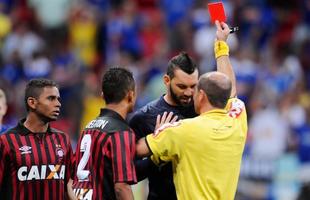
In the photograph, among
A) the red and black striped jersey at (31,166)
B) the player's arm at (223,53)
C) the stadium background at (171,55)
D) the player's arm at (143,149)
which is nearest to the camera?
the player's arm at (143,149)

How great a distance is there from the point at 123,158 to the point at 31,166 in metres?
0.85

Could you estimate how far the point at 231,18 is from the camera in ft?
56.6

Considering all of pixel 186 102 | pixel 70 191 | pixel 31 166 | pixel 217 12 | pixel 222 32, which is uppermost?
pixel 217 12

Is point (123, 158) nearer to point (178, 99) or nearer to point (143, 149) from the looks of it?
point (143, 149)

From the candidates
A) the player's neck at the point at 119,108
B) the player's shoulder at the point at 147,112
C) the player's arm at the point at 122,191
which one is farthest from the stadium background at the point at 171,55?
the player's arm at the point at 122,191

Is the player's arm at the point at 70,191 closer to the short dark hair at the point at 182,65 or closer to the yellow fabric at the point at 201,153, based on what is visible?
the yellow fabric at the point at 201,153

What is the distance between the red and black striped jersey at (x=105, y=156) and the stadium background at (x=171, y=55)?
19.0ft

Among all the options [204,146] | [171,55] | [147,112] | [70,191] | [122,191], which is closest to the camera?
[122,191]

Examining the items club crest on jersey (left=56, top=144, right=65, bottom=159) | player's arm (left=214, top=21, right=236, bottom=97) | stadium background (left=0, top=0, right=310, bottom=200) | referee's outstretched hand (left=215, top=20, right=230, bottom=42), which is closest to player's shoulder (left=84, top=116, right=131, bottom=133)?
club crest on jersey (left=56, top=144, right=65, bottom=159)

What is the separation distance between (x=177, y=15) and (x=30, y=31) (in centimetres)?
281

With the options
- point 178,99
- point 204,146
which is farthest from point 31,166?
point 204,146

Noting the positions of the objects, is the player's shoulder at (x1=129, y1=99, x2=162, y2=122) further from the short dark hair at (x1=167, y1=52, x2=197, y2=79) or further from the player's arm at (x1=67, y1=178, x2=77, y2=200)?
the player's arm at (x1=67, y1=178, x2=77, y2=200)

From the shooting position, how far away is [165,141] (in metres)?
7.73

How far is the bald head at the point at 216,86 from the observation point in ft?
25.5
